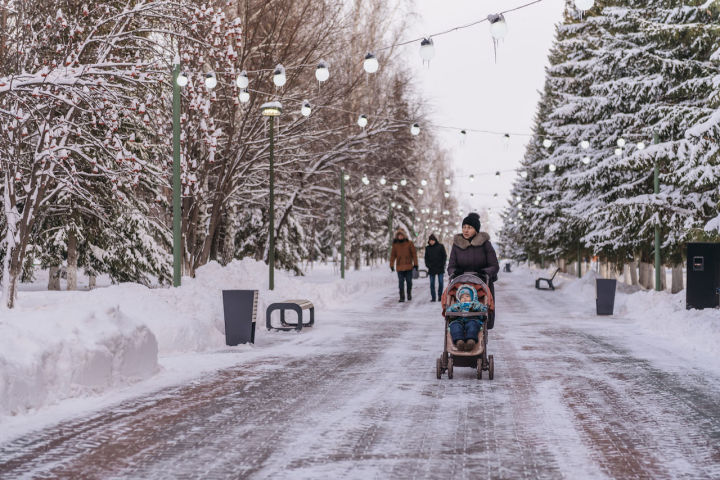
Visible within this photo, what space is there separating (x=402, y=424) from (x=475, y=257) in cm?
374

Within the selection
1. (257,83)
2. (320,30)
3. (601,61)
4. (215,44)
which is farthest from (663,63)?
(215,44)

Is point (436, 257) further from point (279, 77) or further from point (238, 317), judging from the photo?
point (238, 317)

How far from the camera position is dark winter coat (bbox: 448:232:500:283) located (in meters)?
10.2

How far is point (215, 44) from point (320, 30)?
1033cm

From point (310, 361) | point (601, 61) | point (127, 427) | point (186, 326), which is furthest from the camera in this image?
point (601, 61)

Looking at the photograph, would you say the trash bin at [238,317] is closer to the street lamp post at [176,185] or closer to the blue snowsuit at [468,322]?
the street lamp post at [176,185]

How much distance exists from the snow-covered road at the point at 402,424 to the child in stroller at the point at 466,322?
0.47m

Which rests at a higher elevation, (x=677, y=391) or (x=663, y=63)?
(x=663, y=63)

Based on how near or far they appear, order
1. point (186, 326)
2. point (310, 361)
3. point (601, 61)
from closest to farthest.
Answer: point (310, 361) < point (186, 326) < point (601, 61)

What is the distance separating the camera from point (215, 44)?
1605 centimetres

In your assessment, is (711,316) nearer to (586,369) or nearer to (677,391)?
(586,369)

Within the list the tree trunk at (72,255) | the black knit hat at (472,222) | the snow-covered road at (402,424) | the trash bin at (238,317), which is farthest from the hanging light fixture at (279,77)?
the tree trunk at (72,255)

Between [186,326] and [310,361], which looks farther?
[186,326]

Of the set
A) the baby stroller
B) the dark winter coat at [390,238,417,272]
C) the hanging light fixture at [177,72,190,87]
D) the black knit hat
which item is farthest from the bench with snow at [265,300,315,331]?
the dark winter coat at [390,238,417,272]
